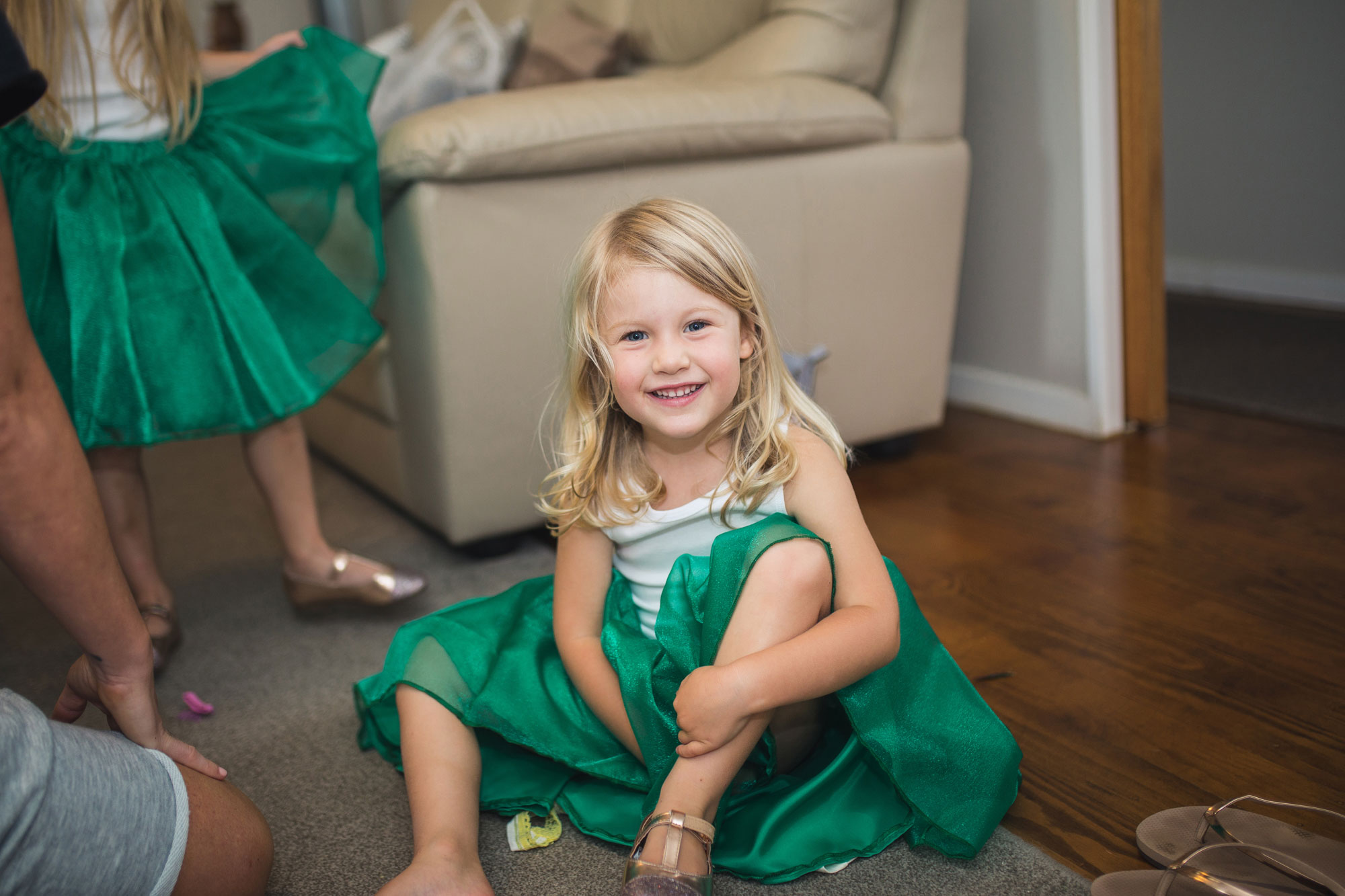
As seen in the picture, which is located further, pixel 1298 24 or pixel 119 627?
pixel 1298 24

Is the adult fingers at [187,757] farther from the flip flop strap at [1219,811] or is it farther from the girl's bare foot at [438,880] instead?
the flip flop strap at [1219,811]

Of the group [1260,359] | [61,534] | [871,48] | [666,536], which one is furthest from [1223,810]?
[1260,359]

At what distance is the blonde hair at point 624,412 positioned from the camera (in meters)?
0.81

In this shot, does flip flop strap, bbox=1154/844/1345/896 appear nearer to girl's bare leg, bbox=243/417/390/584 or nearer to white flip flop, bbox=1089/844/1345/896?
white flip flop, bbox=1089/844/1345/896

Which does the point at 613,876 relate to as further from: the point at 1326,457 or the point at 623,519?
the point at 1326,457

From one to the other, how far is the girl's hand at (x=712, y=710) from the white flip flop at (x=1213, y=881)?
282 millimetres

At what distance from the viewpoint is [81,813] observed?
0.58 meters

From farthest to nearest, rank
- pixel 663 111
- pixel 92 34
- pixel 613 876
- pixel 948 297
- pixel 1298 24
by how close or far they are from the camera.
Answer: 1. pixel 1298 24
2. pixel 948 297
3. pixel 663 111
4. pixel 92 34
5. pixel 613 876

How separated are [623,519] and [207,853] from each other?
0.38 metres

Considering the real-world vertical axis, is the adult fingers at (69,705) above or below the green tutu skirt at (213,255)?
below

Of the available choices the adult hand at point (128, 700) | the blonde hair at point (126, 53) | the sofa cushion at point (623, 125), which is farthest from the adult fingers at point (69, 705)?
the sofa cushion at point (623, 125)

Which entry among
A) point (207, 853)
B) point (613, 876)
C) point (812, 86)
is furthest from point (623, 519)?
point (812, 86)

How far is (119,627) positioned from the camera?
0.67 metres

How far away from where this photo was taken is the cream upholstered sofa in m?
1.31
